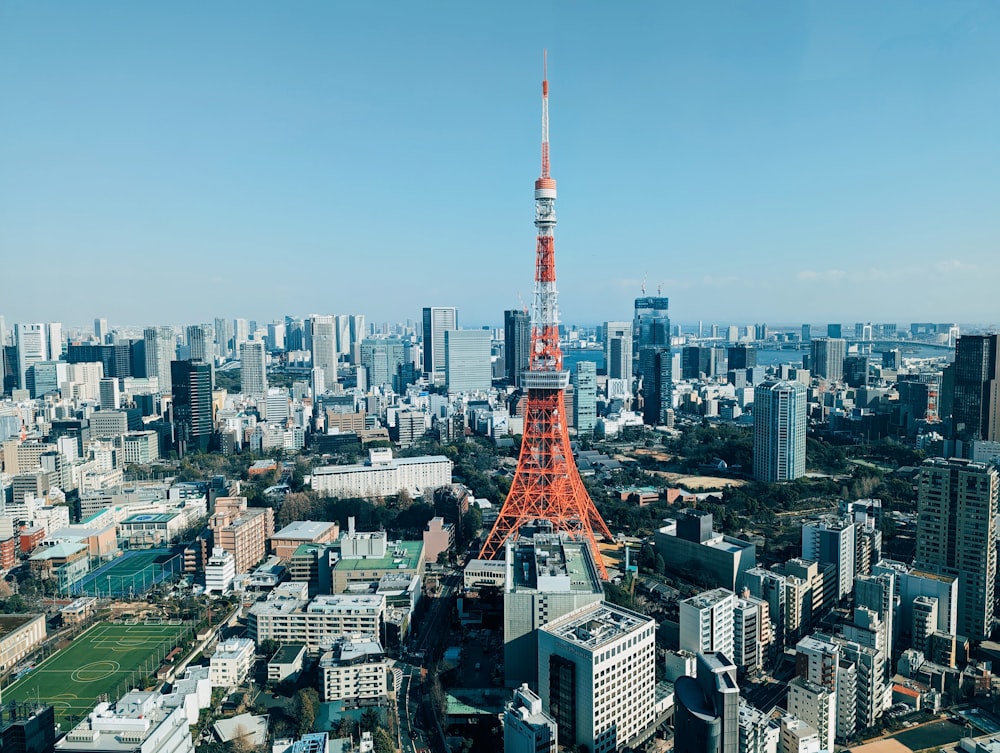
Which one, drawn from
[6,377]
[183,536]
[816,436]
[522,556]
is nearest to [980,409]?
[816,436]

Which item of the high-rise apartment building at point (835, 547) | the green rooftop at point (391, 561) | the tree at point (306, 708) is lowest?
the tree at point (306, 708)

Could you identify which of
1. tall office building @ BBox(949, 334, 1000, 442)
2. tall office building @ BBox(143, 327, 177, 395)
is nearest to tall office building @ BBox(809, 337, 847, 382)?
tall office building @ BBox(949, 334, 1000, 442)

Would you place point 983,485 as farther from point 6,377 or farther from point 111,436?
point 6,377

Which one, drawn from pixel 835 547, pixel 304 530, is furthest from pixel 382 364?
pixel 835 547

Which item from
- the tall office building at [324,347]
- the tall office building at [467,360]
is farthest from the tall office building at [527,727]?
the tall office building at [324,347]

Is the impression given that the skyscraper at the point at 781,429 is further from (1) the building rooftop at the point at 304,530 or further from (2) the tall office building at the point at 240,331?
(2) the tall office building at the point at 240,331

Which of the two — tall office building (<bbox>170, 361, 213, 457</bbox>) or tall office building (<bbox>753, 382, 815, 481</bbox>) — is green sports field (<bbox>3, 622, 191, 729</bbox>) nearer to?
tall office building (<bbox>170, 361, 213, 457</bbox>)
